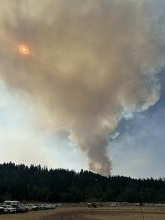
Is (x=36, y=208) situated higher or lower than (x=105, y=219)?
higher

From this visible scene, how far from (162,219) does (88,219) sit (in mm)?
18955

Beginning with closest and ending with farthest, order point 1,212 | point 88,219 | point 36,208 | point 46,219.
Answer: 1. point 46,219
2. point 88,219
3. point 1,212
4. point 36,208

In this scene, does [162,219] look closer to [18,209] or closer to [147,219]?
[147,219]

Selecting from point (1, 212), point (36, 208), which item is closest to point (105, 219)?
point (1, 212)

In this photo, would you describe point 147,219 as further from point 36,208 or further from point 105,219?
point 36,208

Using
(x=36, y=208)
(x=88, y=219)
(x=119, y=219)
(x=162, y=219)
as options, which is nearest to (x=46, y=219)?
(x=88, y=219)

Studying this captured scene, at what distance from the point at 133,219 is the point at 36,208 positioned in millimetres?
52597

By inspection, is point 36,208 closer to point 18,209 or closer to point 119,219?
point 18,209

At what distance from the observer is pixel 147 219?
111062 millimetres

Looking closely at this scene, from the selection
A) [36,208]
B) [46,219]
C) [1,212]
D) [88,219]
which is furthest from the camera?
[36,208]

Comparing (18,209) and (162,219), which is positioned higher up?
(18,209)

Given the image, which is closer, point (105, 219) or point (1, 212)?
point (105, 219)

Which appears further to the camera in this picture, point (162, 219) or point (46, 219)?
point (162, 219)

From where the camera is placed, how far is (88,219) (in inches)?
4289
